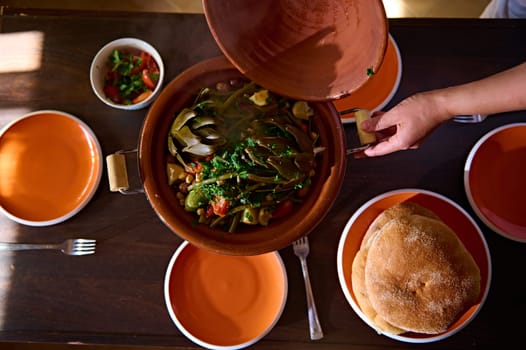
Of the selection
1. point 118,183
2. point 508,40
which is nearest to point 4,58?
point 118,183

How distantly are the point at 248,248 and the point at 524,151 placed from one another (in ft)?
3.62

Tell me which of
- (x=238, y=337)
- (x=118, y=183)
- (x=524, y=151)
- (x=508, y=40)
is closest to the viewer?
(x=118, y=183)

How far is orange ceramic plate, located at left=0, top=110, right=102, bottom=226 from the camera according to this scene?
1556 millimetres

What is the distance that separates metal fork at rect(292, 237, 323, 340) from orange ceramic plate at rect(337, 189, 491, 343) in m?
0.11

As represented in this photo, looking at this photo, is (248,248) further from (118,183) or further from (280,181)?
(118,183)

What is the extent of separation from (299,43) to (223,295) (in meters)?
0.90

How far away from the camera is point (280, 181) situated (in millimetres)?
1292

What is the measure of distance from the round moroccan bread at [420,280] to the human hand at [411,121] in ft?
0.91

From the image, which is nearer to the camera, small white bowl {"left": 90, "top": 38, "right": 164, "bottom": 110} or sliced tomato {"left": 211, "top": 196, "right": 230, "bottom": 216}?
sliced tomato {"left": 211, "top": 196, "right": 230, "bottom": 216}

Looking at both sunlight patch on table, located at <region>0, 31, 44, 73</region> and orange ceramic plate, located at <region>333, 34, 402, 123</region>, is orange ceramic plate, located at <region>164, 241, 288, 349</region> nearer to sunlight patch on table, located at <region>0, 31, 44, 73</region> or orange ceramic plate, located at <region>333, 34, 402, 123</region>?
orange ceramic plate, located at <region>333, 34, 402, 123</region>

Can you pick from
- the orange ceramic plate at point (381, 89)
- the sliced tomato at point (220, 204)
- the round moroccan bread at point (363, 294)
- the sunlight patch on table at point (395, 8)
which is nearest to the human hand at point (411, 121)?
the orange ceramic plate at point (381, 89)

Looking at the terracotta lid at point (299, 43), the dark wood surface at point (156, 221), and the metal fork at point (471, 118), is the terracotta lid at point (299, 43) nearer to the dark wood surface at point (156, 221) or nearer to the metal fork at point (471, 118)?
the dark wood surface at point (156, 221)

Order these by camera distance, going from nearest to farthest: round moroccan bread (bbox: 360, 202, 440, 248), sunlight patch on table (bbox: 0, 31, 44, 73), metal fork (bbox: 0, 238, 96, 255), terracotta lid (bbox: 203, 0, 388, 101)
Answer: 1. terracotta lid (bbox: 203, 0, 388, 101)
2. round moroccan bread (bbox: 360, 202, 440, 248)
3. metal fork (bbox: 0, 238, 96, 255)
4. sunlight patch on table (bbox: 0, 31, 44, 73)

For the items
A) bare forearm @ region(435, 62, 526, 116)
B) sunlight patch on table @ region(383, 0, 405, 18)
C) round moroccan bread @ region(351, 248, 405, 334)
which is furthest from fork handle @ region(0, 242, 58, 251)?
sunlight patch on table @ region(383, 0, 405, 18)
